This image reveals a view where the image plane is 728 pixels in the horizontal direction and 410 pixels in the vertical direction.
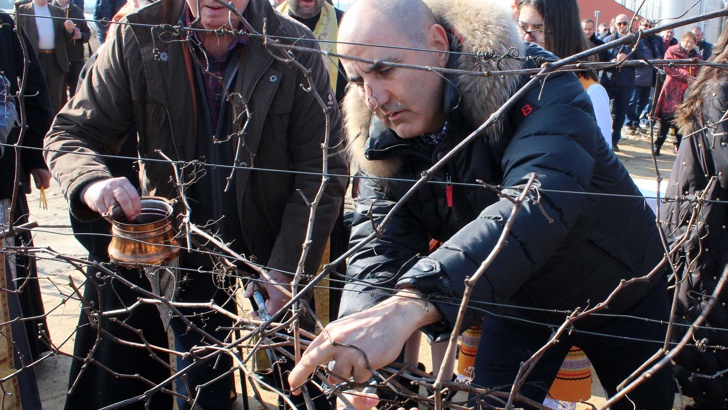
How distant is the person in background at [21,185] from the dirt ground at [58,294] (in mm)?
157

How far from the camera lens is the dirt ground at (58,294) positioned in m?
3.87

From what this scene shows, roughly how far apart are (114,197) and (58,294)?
122 inches

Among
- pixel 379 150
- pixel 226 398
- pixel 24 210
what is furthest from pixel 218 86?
pixel 24 210

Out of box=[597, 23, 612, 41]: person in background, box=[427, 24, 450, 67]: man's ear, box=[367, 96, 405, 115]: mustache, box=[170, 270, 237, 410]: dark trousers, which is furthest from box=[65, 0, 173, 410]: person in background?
box=[597, 23, 612, 41]: person in background

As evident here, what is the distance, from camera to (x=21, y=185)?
331cm

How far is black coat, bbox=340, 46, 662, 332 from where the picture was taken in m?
1.71

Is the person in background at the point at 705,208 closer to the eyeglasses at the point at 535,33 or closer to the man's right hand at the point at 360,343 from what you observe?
the eyeglasses at the point at 535,33

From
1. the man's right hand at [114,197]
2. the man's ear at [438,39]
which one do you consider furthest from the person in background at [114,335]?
the man's ear at [438,39]

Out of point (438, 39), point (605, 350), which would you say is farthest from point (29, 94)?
point (605, 350)

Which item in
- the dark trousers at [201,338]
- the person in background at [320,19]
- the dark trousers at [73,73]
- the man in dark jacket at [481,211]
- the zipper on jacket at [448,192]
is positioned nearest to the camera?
the man in dark jacket at [481,211]

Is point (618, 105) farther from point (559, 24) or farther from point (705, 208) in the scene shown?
point (705, 208)

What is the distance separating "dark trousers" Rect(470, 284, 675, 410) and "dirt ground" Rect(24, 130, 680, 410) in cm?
129

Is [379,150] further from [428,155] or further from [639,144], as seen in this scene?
[639,144]

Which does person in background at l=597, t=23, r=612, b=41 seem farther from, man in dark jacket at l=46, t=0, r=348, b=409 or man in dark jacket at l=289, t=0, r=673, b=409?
man in dark jacket at l=289, t=0, r=673, b=409
